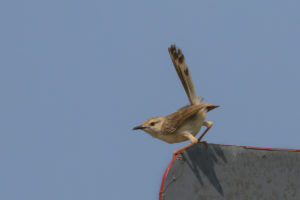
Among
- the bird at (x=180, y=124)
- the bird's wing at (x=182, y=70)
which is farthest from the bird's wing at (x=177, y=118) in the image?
the bird's wing at (x=182, y=70)

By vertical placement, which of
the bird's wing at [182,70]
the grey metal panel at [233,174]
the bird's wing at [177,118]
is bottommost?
the grey metal panel at [233,174]

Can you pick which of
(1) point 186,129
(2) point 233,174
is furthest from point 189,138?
(2) point 233,174

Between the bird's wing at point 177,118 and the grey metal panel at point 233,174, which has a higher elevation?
the bird's wing at point 177,118

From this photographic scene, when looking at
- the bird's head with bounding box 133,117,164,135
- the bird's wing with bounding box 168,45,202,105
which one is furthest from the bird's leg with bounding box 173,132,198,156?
the bird's wing with bounding box 168,45,202,105

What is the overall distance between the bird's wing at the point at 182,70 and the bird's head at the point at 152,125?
1.29 ft

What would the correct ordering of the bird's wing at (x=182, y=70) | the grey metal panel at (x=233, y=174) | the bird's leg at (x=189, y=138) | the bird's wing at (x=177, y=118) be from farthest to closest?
1. the bird's wing at (x=182, y=70)
2. the bird's wing at (x=177, y=118)
3. the bird's leg at (x=189, y=138)
4. the grey metal panel at (x=233, y=174)

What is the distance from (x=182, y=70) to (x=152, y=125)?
581 millimetres

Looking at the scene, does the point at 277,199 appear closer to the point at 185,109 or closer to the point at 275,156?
Result: the point at 275,156

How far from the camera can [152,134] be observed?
386 centimetres

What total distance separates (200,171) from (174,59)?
1.31 metres

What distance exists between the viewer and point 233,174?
3203mm

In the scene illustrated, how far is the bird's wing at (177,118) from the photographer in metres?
3.77

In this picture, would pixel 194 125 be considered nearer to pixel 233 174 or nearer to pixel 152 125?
pixel 152 125

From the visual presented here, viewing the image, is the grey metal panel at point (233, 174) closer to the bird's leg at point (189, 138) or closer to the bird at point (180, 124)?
the bird's leg at point (189, 138)
